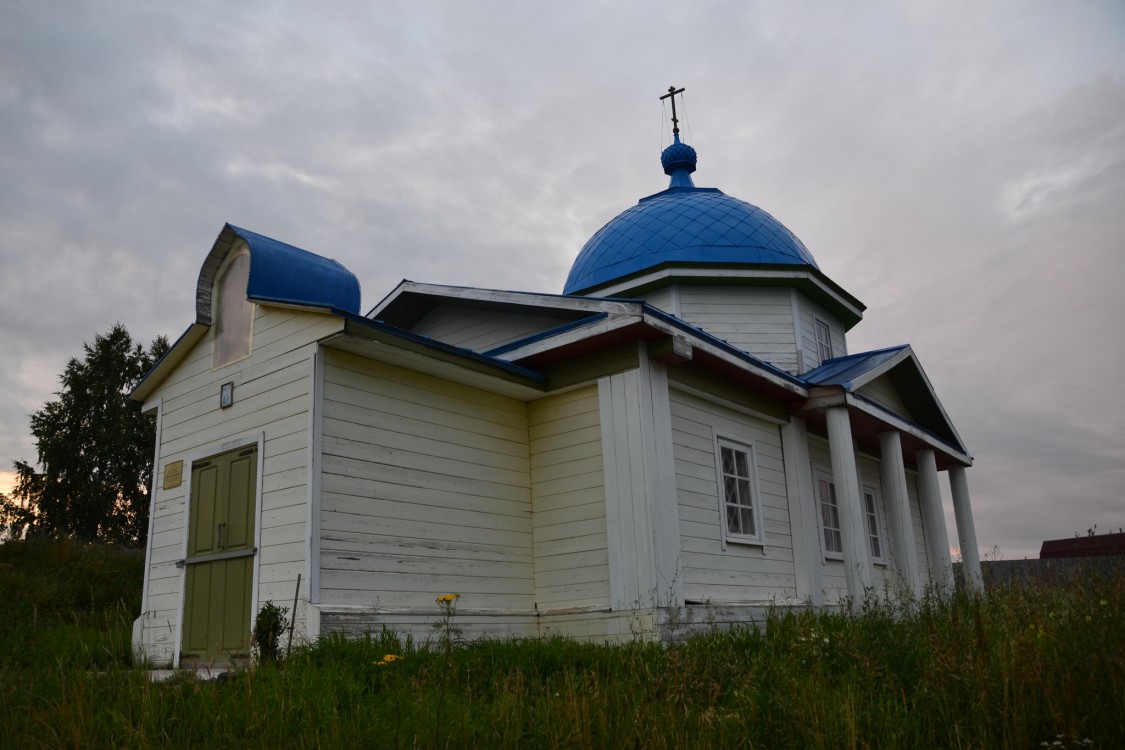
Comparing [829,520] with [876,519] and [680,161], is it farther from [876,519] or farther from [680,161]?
[680,161]

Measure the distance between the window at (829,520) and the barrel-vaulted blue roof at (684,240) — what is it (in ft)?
11.4

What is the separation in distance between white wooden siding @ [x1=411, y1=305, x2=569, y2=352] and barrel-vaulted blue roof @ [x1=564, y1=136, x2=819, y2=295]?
2936 millimetres

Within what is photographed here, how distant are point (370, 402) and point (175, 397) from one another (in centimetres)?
287

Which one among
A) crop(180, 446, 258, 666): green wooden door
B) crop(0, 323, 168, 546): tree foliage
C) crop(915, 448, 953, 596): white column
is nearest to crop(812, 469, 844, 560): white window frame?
crop(915, 448, 953, 596): white column

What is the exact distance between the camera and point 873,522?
14180 millimetres

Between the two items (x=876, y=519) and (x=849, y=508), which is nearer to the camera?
(x=849, y=508)

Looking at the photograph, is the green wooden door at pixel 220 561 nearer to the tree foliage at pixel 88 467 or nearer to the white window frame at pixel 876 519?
the white window frame at pixel 876 519

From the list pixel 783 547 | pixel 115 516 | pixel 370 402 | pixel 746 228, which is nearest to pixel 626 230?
pixel 746 228

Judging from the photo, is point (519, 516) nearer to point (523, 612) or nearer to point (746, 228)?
point (523, 612)

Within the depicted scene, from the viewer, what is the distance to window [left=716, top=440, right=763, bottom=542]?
10203 mm

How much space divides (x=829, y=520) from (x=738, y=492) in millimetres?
2618

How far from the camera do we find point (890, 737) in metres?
4.25

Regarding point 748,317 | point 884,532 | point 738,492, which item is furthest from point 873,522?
point 738,492

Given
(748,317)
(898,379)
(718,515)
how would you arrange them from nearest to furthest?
1. (718,515)
2. (748,317)
3. (898,379)
